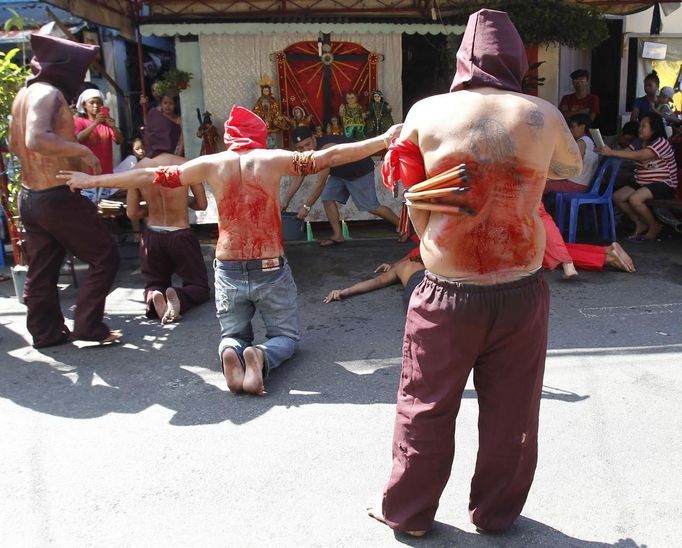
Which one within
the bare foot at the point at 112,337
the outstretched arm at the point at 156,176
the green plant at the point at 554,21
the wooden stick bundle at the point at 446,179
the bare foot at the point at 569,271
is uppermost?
the green plant at the point at 554,21

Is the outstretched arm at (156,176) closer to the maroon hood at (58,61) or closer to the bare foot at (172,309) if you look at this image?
the maroon hood at (58,61)

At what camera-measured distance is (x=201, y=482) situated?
2.95 m

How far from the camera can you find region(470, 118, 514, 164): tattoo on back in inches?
88.8

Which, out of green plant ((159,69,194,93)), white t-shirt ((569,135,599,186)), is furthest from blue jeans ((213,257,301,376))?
green plant ((159,69,194,93))

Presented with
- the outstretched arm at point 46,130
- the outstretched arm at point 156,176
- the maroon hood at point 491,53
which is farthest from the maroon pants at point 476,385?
the outstretched arm at point 46,130

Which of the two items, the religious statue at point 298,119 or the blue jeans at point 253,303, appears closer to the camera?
the blue jeans at point 253,303

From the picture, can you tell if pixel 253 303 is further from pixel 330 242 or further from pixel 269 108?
pixel 269 108

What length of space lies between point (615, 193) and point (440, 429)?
257 inches

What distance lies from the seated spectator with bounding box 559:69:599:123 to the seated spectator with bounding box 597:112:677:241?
1.58 meters

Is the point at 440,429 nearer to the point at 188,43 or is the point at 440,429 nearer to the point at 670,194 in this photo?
the point at 670,194

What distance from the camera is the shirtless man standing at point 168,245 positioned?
5.45m

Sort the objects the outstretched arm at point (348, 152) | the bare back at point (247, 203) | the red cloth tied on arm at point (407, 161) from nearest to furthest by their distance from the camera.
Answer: the red cloth tied on arm at point (407, 161) → the outstretched arm at point (348, 152) → the bare back at point (247, 203)

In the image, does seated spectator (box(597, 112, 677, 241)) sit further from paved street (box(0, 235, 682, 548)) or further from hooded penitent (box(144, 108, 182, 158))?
hooded penitent (box(144, 108, 182, 158))

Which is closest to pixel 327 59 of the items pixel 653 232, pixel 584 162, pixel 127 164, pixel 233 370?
pixel 127 164
